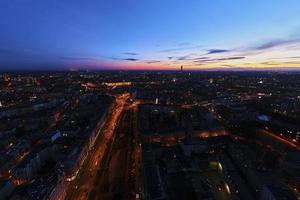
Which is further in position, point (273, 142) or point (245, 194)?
point (273, 142)

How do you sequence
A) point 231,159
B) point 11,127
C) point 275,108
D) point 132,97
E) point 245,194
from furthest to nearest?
point 132,97 → point 275,108 → point 11,127 → point 231,159 → point 245,194

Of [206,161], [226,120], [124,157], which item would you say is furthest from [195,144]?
[226,120]

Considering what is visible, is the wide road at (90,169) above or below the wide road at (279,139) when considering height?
below

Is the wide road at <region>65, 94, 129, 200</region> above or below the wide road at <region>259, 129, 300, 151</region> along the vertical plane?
below

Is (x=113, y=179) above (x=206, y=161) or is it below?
below

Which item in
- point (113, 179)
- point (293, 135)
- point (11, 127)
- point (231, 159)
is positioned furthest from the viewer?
point (11, 127)

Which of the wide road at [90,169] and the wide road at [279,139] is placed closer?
the wide road at [90,169]

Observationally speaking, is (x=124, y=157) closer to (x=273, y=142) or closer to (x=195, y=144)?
(x=195, y=144)

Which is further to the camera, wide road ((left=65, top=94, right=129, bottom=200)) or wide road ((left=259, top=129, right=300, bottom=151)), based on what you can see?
wide road ((left=259, top=129, right=300, bottom=151))

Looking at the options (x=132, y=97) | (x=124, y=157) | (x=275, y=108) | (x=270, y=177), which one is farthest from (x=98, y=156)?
(x=275, y=108)

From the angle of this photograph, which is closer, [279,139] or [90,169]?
[90,169]

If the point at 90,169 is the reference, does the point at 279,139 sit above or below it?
above
